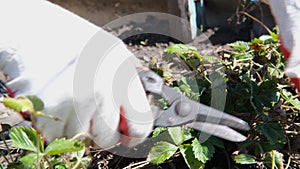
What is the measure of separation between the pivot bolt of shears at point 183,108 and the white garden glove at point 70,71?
7.8 inches

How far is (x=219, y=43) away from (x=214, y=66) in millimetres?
753

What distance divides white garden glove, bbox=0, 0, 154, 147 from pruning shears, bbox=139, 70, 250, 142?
0.13 meters

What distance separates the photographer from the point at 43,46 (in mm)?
708

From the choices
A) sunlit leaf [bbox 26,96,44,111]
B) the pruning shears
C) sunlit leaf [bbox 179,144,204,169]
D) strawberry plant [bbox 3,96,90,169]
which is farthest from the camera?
sunlit leaf [bbox 179,144,204,169]

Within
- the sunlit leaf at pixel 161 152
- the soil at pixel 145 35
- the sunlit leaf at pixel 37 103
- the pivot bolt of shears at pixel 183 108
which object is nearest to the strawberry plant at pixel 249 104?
the sunlit leaf at pixel 161 152

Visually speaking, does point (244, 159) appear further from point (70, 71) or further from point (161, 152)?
point (70, 71)

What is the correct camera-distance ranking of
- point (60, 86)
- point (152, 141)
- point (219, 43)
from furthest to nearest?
1. point (219, 43)
2. point (152, 141)
3. point (60, 86)

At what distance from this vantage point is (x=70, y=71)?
27.9 inches

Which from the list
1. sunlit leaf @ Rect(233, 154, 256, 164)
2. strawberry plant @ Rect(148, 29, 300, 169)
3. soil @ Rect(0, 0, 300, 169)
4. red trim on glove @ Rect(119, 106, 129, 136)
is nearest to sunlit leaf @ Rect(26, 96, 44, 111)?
red trim on glove @ Rect(119, 106, 129, 136)

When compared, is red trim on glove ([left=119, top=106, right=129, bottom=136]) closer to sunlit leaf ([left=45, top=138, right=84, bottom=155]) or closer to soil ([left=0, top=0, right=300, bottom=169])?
sunlit leaf ([left=45, top=138, right=84, bottom=155])

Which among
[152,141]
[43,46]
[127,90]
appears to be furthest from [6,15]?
[152,141]

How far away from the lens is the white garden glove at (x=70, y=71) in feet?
2.30

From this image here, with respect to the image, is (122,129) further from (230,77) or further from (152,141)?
(230,77)

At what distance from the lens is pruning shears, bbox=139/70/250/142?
92 cm
